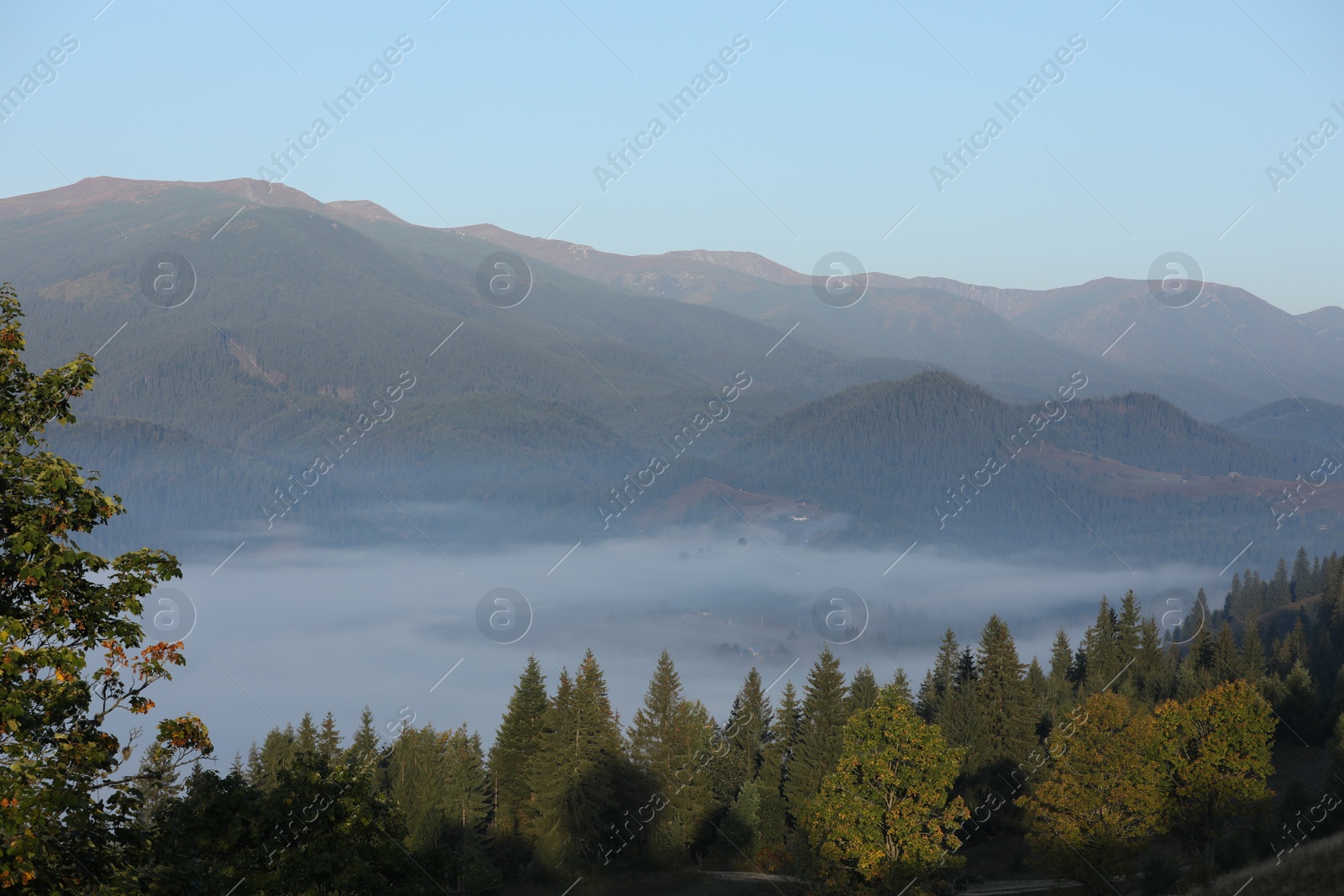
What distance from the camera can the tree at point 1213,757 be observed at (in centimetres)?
5819

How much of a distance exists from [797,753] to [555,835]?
70.6ft

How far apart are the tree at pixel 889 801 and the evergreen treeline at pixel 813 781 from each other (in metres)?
0.11

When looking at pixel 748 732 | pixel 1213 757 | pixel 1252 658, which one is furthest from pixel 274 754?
pixel 1252 658

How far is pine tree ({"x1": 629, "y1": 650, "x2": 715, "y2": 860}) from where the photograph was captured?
81375mm

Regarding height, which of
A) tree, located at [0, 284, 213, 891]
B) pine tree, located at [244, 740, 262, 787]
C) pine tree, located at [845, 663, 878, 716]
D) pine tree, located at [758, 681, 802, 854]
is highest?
tree, located at [0, 284, 213, 891]

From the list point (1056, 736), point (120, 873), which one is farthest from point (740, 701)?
point (120, 873)

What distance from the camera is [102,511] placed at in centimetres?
1677

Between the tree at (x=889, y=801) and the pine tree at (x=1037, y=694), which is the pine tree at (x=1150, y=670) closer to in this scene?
the pine tree at (x=1037, y=694)

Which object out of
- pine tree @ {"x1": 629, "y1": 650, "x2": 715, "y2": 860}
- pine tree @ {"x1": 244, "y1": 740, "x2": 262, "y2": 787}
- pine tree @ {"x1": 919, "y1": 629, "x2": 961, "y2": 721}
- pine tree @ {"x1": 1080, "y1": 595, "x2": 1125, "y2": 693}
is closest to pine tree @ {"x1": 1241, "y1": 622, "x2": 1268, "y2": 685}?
pine tree @ {"x1": 1080, "y1": 595, "x2": 1125, "y2": 693}

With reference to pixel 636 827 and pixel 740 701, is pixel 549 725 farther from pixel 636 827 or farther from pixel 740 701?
pixel 740 701

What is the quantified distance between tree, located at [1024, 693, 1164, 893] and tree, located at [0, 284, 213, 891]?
50925 mm

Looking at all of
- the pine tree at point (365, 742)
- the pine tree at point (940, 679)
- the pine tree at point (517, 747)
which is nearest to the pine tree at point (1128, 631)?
the pine tree at point (940, 679)

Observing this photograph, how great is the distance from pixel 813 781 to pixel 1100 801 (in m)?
31.9

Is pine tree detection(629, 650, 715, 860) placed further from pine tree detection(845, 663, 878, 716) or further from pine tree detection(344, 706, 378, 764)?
pine tree detection(344, 706, 378, 764)
